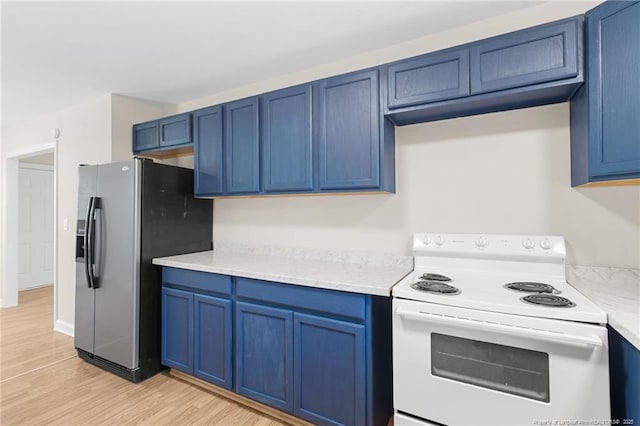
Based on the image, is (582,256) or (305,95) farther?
(305,95)

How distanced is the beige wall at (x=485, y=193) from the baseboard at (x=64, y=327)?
2746mm

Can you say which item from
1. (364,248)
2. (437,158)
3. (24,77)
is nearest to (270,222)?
(364,248)

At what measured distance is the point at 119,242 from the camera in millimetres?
2416

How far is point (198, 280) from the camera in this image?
7.32ft

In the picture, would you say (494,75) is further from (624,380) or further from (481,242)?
(624,380)

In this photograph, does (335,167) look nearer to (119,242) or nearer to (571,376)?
(571,376)

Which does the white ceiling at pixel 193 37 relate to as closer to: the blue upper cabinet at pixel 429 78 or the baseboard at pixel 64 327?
the blue upper cabinet at pixel 429 78

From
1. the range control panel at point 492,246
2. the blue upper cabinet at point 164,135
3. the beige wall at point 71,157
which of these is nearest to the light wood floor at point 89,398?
the beige wall at point 71,157

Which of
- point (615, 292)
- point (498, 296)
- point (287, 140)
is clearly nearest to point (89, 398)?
point (287, 140)

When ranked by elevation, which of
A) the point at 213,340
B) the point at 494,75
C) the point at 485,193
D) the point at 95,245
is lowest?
the point at 213,340

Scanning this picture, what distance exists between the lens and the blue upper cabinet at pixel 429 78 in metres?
1.71

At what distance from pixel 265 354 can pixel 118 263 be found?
1.39 m

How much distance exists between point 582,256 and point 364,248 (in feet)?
4.11

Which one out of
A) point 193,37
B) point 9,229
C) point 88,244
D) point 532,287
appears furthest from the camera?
point 9,229
